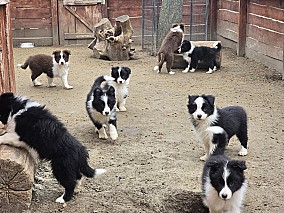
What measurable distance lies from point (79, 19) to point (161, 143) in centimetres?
1037

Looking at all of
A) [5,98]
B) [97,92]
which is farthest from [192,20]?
[5,98]

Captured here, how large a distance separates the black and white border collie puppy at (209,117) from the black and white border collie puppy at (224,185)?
1330 mm

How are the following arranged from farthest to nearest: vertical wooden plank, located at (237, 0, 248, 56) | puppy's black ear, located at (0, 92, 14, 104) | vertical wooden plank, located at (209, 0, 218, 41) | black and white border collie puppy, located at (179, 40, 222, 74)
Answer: vertical wooden plank, located at (209, 0, 218, 41), vertical wooden plank, located at (237, 0, 248, 56), black and white border collie puppy, located at (179, 40, 222, 74), puppy's black ear, located at (0, 92, 14, 104)

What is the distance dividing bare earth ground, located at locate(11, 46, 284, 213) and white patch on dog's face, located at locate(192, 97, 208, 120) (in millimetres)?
559

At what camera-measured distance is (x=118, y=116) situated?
8078 millimetres

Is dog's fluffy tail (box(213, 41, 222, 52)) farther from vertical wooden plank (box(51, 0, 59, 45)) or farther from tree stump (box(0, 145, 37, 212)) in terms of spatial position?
tree stump (box(0, 145, 37, 212))

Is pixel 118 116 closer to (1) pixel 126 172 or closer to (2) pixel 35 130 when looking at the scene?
(1) pixel 126 172

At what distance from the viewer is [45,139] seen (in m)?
4.57

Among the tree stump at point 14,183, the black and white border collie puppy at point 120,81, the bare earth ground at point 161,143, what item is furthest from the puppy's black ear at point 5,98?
the black and white border collie puppy at point 120,81

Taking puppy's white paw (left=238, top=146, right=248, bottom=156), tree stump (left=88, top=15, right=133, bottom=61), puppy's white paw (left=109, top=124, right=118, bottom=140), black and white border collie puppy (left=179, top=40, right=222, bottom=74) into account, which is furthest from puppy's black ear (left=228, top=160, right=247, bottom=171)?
tree stump (left=88, top=15, right=133, bottom=61)

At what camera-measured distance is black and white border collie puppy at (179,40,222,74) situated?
1153 cm

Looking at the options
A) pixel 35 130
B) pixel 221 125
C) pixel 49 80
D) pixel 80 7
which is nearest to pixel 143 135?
pixel 221 125

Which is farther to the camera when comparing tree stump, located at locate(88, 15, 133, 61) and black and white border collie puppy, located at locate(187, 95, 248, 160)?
tree stump, located at locate(88, 15, 133, 61)

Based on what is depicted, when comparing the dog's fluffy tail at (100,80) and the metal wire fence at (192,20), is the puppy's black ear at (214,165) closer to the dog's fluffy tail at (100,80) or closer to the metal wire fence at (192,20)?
the dog's fluffy tail at (100,80)
